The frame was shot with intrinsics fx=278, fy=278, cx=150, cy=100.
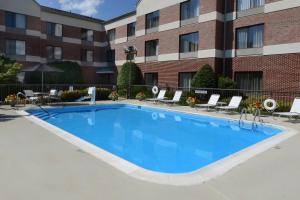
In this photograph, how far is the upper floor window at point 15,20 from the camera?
28281mm

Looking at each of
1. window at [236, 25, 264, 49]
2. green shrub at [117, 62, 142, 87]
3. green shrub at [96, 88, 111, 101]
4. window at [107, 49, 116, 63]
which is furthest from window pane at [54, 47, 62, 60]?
window at [236, 25, 264, 49]

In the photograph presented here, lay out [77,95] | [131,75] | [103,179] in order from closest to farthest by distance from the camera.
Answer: [103,179], [77,95], [131,75]

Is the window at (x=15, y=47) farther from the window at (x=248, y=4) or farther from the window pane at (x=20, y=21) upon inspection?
the window at (x=248, y=4)

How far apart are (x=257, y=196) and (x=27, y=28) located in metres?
30.5

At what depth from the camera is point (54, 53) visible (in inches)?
1308

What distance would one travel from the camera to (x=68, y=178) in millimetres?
5145

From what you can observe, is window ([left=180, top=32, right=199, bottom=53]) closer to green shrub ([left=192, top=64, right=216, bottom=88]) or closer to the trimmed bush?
green shrub ([left=192, top=64, right=216, bottom=88])

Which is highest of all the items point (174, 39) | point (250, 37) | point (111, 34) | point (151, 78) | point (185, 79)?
point (111, 34)

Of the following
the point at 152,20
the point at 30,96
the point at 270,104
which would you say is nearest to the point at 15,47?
the point at 30,96

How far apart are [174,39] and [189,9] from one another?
285 centimetres

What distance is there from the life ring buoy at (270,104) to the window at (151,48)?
1467cm

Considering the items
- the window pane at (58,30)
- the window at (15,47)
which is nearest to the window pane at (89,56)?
the window pane at (58,30)

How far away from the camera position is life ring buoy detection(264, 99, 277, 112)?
44.7ft

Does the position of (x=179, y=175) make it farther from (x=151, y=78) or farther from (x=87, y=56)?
(x=87, y=56)
